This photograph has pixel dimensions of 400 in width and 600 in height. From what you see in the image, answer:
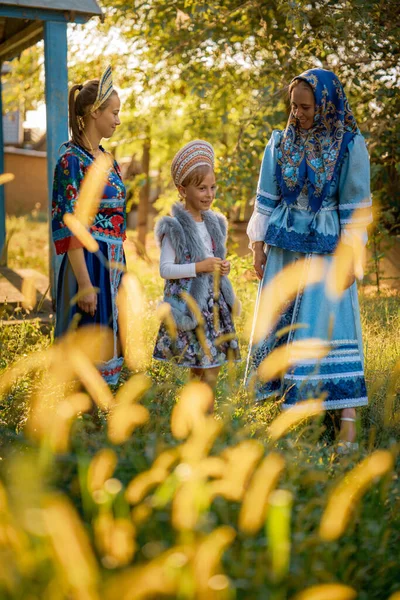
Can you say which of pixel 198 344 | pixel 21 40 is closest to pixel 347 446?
pixel 198 344

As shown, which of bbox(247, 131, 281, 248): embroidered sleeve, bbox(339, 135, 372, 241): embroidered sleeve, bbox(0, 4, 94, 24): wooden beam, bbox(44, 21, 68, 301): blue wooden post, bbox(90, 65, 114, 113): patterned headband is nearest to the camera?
bbox(90, 65, 114, 113): patterned headband

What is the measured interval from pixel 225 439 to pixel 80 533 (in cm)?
103

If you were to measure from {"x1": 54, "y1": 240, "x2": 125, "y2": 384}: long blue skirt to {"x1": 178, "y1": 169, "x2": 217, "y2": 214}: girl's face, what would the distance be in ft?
1.31

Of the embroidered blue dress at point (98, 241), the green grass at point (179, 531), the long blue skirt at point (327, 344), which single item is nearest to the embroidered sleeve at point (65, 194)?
the embroidered blue dress at point (98, 241)

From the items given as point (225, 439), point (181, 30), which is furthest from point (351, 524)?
point (181, 30)

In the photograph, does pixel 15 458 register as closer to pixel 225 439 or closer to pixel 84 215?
pixel 225 439

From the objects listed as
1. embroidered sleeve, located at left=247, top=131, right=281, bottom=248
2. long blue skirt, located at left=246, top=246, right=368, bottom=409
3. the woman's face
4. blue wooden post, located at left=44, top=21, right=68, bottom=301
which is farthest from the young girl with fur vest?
blue wooden post, located at left=44, top=21, right=68, bottom=301

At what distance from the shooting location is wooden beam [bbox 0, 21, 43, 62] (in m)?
6.05

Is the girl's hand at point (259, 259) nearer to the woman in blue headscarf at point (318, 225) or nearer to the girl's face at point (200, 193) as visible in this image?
the woman in blue headscarf at point (318, 225)

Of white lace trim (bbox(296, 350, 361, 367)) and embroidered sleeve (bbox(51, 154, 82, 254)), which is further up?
embroidered sleeve (bbox(51, 154, 82, 254))

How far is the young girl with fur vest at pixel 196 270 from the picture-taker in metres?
3.48

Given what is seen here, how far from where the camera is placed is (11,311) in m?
5.87

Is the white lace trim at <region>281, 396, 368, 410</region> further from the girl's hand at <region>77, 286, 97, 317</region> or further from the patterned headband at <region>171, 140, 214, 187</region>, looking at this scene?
the patterned headband at <region>171, 140, 214, 187</region>

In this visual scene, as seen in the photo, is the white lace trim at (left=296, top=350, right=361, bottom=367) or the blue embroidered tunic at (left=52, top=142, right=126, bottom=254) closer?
the blue embroidered tunic at (left=52, top=142, right=126, bottom=254)
